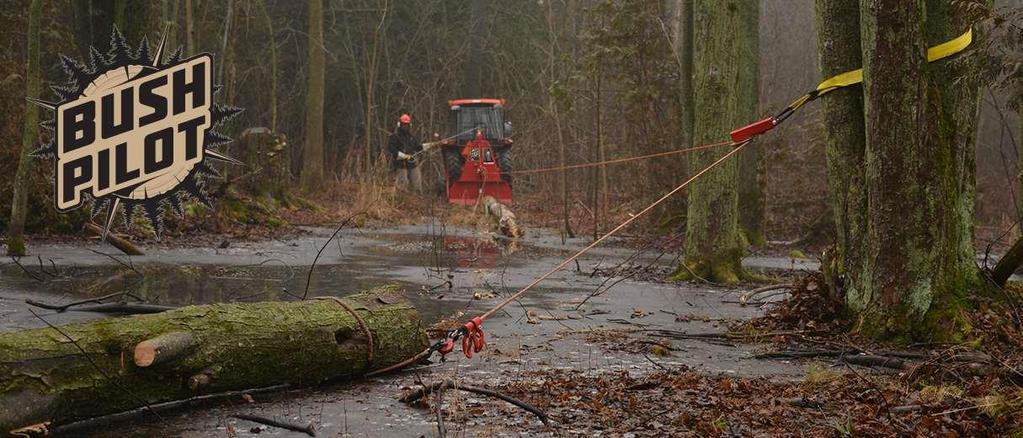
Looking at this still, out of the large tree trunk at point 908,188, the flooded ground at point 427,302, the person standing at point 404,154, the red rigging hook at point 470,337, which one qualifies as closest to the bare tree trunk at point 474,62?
the person standing at point 404,154

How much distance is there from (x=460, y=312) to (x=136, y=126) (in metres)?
3.95

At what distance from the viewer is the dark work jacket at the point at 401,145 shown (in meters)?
29.1

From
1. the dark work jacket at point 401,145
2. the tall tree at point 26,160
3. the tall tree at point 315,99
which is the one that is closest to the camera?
the tall tree at point 26,160

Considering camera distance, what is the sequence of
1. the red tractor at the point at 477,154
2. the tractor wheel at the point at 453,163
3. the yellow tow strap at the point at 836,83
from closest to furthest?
1. the yellow tow strap at the point at 836,83
2. the red tractor at the point at 477,154
3. the tractor wheel at the point at 453,163

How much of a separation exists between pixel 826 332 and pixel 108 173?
7.52 m

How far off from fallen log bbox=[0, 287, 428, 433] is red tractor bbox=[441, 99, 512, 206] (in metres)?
17.5

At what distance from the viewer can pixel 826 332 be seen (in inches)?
310

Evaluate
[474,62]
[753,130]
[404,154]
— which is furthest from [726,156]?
[474,62]

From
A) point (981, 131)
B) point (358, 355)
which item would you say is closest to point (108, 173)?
point (358, 355)

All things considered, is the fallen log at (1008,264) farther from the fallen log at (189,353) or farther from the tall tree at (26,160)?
the tall tree at (26,160)

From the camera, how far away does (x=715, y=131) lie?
483 inches

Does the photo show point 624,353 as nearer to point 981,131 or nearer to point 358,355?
point 358,355

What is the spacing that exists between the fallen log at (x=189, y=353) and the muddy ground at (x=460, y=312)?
134mm

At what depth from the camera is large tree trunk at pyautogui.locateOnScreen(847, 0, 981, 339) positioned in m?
7.27
